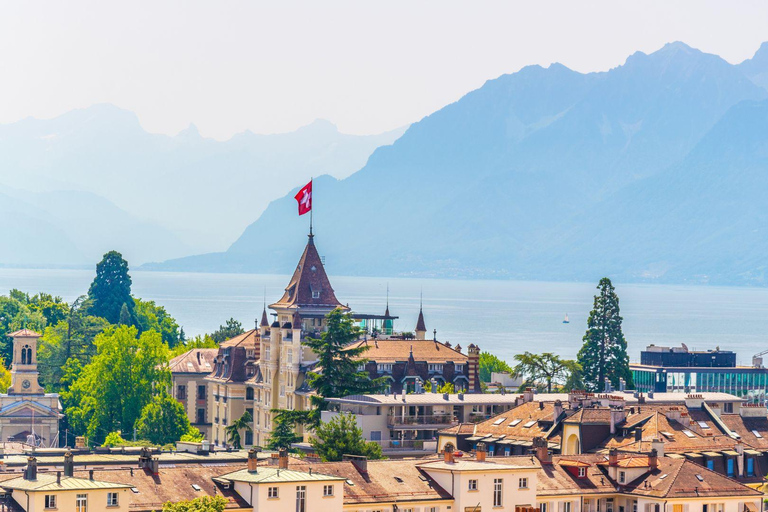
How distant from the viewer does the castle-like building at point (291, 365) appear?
11488 centimetres

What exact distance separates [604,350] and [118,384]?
3860cm

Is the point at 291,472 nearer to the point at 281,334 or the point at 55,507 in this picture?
the point at 55,507

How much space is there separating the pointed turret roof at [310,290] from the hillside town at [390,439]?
0.16 meters

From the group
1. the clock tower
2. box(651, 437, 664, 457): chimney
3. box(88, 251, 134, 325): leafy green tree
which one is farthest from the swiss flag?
box(651, 437, 664, 457): chimney

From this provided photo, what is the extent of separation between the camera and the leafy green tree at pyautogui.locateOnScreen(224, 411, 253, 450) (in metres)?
117

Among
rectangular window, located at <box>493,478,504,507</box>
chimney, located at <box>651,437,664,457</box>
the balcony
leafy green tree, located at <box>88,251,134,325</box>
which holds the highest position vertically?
leafy green tree, located at <box>88,251,134,325</box>

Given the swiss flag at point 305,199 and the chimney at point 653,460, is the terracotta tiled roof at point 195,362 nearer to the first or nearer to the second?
the swiss flag at point 305,199

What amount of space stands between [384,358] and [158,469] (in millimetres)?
54627

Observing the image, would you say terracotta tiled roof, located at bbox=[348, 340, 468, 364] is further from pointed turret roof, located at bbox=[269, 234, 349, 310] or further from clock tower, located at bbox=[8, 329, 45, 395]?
clock tower, located at bbox=[8, 329, 45, 395]

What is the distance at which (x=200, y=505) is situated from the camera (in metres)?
54.8

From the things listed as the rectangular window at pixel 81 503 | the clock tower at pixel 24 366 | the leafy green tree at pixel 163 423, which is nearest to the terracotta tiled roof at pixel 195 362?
the clock tower at pixel 24 366

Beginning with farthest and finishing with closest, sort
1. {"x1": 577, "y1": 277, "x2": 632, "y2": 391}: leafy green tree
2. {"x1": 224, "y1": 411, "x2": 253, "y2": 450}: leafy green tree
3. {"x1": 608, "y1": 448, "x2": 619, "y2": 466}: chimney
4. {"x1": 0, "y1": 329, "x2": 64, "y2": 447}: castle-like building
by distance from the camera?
{"x1": 577, "y1": 277, "x2": 632, "y2": 391}: leafy green tree
{"x1": 0, "y1": 329, "x2": 64, "y2": 447}: castle-like building
{"x1": 224, "y1": 411, "x2": 253, "y2": 450}: leafy green tree
{"x1": 608, "y1": 448, "x2": 619, "y2": 466}: chimney

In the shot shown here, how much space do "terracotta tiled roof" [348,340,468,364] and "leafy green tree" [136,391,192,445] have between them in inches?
540

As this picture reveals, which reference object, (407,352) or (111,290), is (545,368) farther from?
(111,290)
